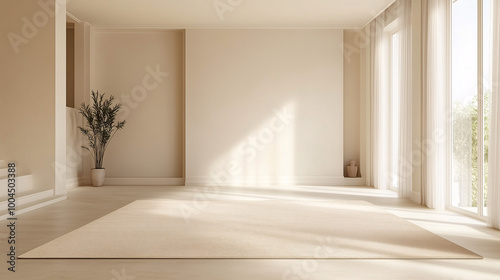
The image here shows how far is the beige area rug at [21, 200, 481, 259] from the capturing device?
115 inches

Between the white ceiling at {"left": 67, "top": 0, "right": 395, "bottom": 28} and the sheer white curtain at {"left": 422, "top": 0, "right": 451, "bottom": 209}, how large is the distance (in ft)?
5.59

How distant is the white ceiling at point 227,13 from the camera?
268 inches

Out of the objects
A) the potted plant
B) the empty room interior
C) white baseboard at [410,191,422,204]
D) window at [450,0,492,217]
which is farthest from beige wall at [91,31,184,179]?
window at [450,0,492,217]

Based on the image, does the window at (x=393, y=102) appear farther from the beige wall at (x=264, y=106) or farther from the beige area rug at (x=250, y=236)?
the beige area rug at (x=250, y=236)

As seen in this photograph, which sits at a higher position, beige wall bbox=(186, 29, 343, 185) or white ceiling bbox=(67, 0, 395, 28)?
white ceiling bbox=(67, 0, 395, 28)

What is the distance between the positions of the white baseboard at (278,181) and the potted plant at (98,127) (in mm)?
1686

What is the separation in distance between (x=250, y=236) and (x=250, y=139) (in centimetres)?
474

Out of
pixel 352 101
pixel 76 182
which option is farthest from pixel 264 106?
pixel 76 182

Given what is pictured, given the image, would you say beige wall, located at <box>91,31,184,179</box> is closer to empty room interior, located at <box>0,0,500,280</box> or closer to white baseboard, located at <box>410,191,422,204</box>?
empty room interior, located at <box>0,0,500,280</box>

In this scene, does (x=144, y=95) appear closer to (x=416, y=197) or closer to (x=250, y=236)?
(x=416, y=197)

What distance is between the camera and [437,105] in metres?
5.11

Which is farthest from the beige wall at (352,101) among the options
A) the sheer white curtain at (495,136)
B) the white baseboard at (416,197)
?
the sheer white curtain at (495,136)

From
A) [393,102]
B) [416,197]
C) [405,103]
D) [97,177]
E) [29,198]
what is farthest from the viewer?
[97,177]

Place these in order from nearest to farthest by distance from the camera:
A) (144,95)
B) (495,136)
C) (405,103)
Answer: (495,136), (405,103), (144,95)
